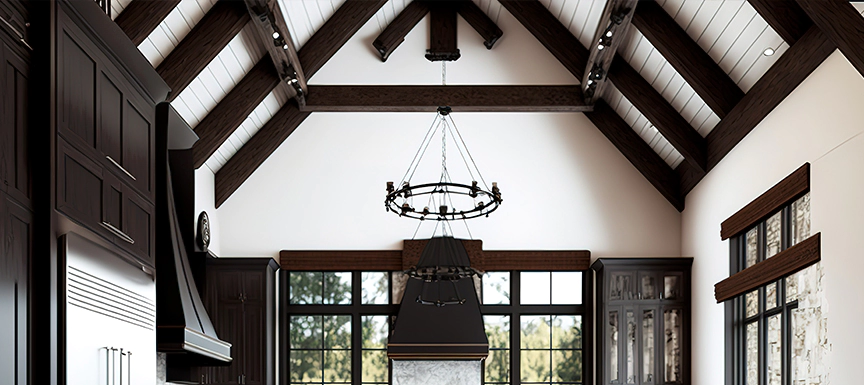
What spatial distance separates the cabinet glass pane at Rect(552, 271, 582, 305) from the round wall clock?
12.2 feet

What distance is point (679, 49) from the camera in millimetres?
7191

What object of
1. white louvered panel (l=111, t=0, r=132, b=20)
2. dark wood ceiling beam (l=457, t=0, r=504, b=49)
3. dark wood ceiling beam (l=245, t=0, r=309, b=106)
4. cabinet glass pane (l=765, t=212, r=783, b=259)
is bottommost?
cabinet glass pane (l=765, t=212, r=783, b=259)

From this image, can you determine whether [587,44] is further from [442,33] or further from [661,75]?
[442,33]

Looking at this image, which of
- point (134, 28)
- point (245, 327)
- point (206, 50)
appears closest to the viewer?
point (134, 28)

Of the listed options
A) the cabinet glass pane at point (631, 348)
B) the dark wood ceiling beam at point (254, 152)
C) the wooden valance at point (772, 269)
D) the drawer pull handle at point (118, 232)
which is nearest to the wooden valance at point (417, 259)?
the cabinet glass pane at point (631, 348)

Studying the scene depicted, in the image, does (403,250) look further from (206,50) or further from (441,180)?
(206,50)

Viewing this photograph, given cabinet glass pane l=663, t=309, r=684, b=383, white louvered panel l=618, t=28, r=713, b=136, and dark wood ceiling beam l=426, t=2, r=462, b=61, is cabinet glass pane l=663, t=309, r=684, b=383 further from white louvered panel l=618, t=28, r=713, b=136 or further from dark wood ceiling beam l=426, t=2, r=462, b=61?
dark wood ceiling beam l=426, t=2, r=462, b=61

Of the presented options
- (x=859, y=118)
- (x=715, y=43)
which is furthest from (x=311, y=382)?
(x=859, y=118)

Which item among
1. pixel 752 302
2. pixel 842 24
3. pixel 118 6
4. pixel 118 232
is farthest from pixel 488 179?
pixel 118 232

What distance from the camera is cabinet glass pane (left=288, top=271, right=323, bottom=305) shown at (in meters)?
9.70

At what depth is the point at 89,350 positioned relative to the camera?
3.82m

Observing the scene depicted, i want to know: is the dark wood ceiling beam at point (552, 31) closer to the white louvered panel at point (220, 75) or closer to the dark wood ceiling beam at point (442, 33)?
A: the dark wood ceiling beam at point (442, 33)

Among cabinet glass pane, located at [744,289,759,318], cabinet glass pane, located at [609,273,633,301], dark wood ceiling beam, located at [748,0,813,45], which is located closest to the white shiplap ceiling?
dark wood ceiling beam, located at [748,0,813,45]

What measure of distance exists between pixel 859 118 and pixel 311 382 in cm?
631
